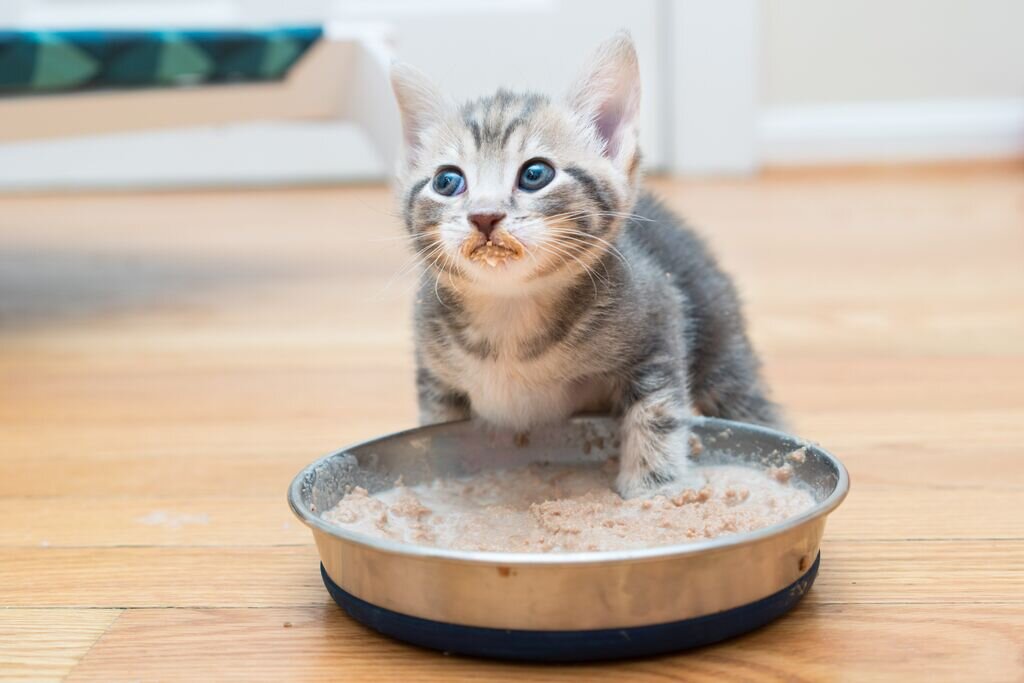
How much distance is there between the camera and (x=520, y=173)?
41.3 inches

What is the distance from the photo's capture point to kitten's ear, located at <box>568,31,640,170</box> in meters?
1.10

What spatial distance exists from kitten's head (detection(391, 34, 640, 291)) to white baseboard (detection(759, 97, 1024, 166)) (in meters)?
2.73

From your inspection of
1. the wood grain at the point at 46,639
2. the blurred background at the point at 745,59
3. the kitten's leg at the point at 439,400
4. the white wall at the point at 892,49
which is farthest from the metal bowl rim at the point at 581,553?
the white wall at the point at 892,49

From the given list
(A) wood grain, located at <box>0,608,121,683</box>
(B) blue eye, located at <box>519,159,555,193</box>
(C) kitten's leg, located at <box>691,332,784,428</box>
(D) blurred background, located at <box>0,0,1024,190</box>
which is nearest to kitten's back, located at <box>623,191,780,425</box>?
(C) kitten's leg, located at <box>691,332,784,428</box>

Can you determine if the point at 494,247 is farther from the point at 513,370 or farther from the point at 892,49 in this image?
the point at 892,49

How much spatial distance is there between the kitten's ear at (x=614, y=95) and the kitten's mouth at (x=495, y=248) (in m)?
0.19

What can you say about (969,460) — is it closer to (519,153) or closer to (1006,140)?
(519,153)

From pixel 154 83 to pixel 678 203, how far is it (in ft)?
4.90

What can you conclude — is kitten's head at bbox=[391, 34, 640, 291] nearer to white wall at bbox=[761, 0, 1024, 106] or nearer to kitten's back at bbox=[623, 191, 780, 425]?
kitten's back at bbox=[623, 191, 780, 425]

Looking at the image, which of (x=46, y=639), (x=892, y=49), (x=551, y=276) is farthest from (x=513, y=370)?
(x=892, y=49)

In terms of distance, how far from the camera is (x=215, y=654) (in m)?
0.86

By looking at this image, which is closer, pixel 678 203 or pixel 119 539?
pixel 119 539

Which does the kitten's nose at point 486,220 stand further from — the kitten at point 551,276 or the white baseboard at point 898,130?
the white baseboard at point 898,130

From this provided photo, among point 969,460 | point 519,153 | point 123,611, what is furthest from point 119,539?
point 969,460
